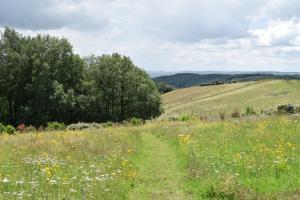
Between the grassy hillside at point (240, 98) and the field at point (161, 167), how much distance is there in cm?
6454

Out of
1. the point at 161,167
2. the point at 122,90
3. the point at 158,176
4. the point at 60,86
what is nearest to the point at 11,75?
Answer: the point at 60,86

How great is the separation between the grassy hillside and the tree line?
30.3ft

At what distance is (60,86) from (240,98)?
183 ft

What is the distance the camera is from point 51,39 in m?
75.1

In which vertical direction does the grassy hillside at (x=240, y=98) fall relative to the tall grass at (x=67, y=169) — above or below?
below

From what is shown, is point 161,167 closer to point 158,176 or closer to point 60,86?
point 158,176

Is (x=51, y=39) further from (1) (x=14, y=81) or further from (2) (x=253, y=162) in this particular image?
(2) (x=253, y=162)

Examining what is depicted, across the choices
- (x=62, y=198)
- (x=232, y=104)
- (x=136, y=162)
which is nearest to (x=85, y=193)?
(x=62, y=198)

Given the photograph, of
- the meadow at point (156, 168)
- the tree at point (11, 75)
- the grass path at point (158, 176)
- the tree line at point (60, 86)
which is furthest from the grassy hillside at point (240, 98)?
the grass path at point (158, 176)

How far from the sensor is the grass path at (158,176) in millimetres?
12570

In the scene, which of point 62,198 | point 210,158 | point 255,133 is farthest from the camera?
point 255,133

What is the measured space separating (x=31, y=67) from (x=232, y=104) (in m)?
49.5

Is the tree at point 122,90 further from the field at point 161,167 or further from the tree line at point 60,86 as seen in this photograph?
the field at point 161,167

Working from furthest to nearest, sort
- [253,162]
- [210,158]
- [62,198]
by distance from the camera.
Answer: [210,158] < [253,162] < [62,198]
